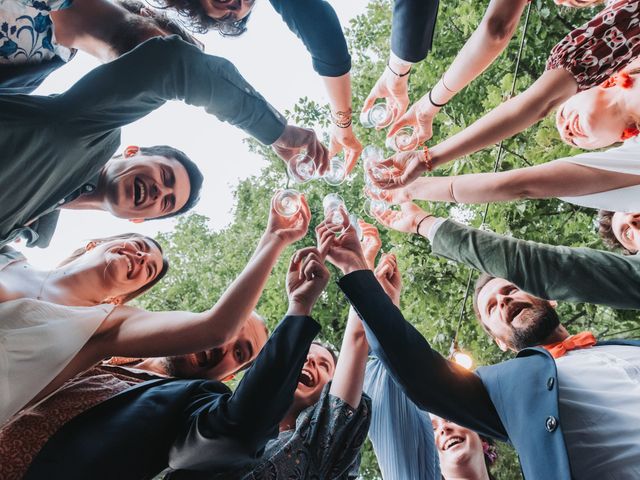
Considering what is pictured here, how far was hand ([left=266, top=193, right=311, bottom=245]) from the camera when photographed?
7.84ft

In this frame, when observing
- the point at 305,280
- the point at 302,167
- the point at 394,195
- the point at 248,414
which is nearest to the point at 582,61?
the point at 394,195

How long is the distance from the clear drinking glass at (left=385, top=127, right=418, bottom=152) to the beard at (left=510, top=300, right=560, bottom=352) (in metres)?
1.41

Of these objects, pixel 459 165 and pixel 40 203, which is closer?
pixel 40 203

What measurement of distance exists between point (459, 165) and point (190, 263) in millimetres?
7144

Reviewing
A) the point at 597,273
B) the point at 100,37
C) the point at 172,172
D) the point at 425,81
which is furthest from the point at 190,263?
the point at 597,273

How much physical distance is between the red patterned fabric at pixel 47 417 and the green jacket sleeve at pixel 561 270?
6.53ft

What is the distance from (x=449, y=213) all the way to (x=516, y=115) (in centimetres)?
492

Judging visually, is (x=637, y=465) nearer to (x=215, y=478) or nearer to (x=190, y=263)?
(x=215, y=478)

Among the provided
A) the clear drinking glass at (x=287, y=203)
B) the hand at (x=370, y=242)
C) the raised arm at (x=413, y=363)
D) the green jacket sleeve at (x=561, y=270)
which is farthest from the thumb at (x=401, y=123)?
the raised arm at (x=413, y=363)

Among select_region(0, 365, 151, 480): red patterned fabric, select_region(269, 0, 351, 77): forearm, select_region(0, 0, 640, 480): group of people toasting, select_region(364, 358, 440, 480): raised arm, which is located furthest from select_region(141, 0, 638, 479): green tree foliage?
select_region(0, 365, 151, 480): red patterned fabric

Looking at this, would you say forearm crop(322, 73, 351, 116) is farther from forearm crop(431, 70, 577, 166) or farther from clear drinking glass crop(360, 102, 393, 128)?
forearm crop(431, 70, 577, 166)

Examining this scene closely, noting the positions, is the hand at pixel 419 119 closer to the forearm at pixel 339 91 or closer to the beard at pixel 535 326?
the forearm at pixel 339 91

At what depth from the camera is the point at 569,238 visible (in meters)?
5.35

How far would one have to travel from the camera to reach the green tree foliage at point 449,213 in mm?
5230
